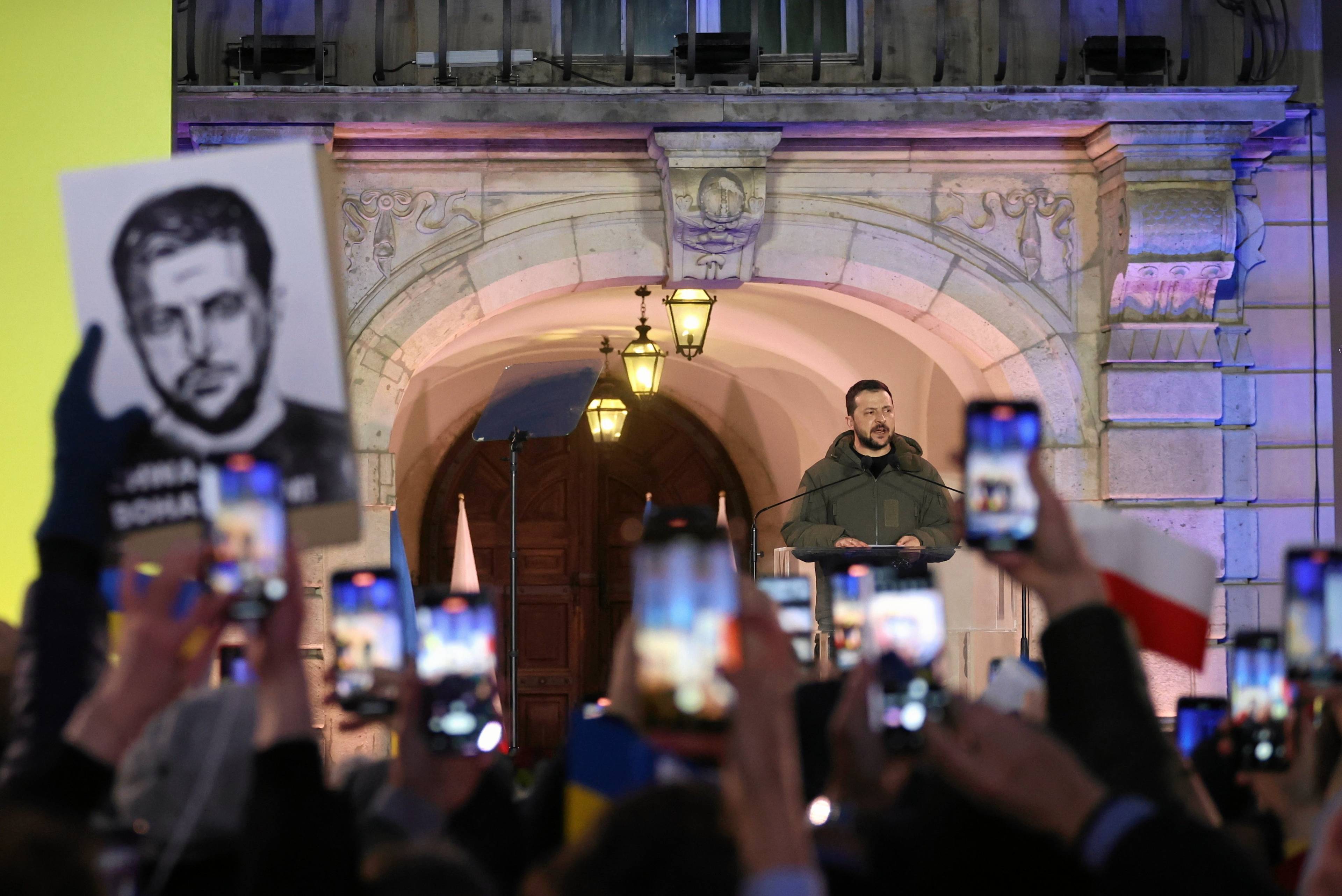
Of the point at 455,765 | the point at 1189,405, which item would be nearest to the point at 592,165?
the point at 1189,405

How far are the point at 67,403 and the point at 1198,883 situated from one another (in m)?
1.73

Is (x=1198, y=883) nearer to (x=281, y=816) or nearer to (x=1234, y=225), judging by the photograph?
(x=281, y=816)

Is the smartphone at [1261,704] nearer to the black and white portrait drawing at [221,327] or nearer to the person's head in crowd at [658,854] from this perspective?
the person's head in crowd at [658,854]

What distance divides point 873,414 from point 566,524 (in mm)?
6153

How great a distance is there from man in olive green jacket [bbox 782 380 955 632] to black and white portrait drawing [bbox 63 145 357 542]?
13.5ft

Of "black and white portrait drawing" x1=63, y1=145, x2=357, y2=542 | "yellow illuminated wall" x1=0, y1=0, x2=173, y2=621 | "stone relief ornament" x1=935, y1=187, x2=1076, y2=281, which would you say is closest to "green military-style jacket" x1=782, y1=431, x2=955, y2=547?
"stone relief ornament" x1=935, y1=187, x2=1076, y2=281

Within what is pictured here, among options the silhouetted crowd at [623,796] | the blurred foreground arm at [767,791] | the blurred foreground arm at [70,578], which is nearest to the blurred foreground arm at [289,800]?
the silhouetted crowd at [623,796]

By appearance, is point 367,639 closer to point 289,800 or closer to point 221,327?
point 289,800

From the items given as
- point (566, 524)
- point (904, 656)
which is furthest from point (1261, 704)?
point (566, 524)

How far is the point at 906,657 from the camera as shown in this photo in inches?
70.9

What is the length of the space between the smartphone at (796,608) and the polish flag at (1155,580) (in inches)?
16.8

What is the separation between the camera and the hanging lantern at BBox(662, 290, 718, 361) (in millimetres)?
8062

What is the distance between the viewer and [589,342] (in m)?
11.5

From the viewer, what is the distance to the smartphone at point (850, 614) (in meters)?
2.12
